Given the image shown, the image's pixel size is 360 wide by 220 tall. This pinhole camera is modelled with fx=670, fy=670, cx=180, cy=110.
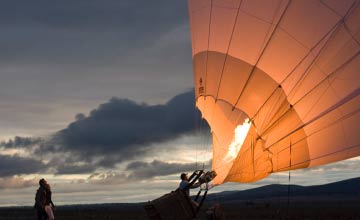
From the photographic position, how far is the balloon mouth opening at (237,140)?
1703cm

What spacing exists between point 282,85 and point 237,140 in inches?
71.4

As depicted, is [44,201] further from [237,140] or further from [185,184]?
[237,140]

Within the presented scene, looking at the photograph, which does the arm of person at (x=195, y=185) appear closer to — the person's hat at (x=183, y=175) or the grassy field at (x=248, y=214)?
the person's hat at (x=183, y=175)

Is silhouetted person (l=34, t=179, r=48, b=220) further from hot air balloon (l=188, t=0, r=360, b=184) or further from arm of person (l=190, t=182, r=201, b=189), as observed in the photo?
hot air balloon (l=188, t=0, r=360, b=184)

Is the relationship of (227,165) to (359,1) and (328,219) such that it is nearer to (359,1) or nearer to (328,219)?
(359,1)

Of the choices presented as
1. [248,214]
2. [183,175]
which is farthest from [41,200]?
[248,214]

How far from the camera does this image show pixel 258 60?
688 inches

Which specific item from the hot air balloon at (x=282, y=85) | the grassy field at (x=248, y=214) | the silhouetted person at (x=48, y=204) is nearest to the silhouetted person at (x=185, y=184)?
the hot air balloon at (x=282, y=85)

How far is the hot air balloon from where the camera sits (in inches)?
626

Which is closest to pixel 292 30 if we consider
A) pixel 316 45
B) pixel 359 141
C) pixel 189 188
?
pixel 316 45

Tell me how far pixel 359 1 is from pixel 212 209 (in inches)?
232

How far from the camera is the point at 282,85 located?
17031 mm

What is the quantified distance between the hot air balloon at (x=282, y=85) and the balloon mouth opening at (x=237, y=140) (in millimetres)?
28

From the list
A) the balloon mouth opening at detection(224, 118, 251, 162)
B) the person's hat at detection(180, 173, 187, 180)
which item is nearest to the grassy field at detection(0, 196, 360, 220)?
the balloon mouth opening at detection(224, 118, 251, 162)
